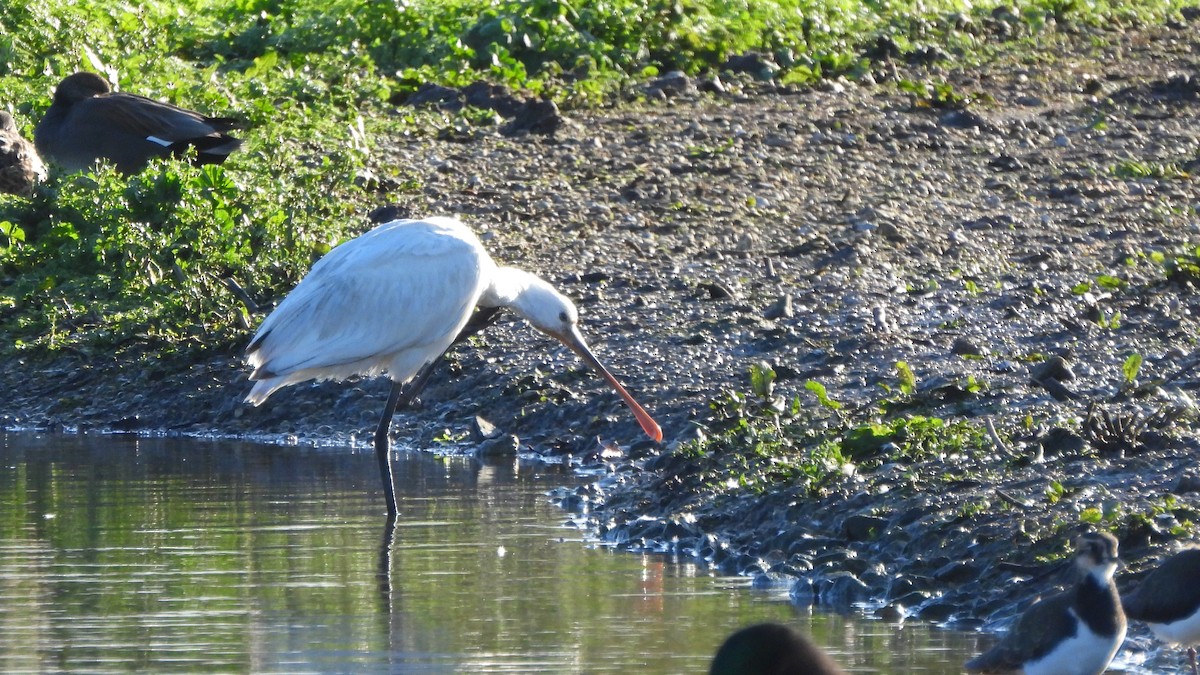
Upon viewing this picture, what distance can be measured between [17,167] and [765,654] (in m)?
11.0

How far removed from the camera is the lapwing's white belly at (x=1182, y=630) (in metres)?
5.29

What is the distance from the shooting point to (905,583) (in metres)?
6.60

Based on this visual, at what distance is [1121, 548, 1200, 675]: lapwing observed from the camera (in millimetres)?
5309

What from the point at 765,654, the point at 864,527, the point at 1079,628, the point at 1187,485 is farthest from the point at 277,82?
the point at 765,654

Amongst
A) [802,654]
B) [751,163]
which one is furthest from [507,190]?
[802,654]

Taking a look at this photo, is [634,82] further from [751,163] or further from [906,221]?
[906,221]

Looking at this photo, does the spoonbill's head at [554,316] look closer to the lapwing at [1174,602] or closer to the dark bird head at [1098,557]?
the lapwing at [1174,602]

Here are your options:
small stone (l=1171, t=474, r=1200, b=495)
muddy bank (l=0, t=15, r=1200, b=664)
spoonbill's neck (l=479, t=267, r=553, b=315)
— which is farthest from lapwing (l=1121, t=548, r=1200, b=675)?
spoonbill's neck (l=479, t=267, r=553, b=315)

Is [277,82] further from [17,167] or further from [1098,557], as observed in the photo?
[1098,557]

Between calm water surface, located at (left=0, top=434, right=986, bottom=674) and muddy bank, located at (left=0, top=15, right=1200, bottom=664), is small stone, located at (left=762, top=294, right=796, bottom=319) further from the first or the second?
calm water surface, located at (left=0, top=434, right=986, bottom=674)

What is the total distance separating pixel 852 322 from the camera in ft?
32.9

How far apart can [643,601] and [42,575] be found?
7.26 ft

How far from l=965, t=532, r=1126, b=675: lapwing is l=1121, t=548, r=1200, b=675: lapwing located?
178 millimetres

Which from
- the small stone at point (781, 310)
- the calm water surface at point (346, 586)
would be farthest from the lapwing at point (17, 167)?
the small stone at point (781, 310)
